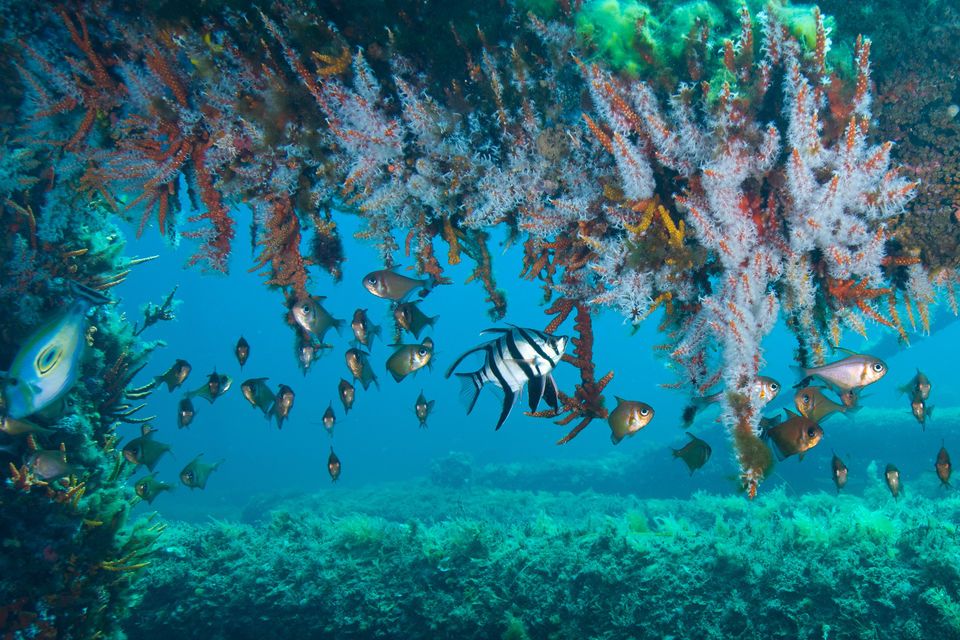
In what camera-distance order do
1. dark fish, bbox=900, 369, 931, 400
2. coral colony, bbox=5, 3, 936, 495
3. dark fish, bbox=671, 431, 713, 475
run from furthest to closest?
dark fish, bbox=671, 431, 713, 475 < dark fish, bbox=900, 369, 931, 400 < coral colony, bbox=5, 3, 936, 495

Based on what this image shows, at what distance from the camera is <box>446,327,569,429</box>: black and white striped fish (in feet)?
7.70

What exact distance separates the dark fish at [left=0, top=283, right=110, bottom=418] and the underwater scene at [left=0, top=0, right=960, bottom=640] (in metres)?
0.01

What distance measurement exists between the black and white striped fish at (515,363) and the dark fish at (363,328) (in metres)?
2.75

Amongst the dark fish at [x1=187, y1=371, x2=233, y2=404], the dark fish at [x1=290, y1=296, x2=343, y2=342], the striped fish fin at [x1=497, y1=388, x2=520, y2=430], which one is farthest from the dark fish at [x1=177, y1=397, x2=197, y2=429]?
the striped fish fin at [x1=497, y1=388, x2=520, y2=430]

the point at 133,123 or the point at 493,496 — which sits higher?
the point at 133,123

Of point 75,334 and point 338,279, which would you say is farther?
point 338,279

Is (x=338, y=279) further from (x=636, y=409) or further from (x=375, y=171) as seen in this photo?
(x=636, y=409)

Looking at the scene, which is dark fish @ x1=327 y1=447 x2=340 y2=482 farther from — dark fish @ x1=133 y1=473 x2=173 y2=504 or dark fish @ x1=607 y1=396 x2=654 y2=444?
dark fish @ x1=607 y1=396 x2=654 y2=444

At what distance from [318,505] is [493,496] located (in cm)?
742

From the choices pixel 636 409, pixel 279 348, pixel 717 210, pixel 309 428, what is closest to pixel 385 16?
pixel 717 210

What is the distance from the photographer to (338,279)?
5.05 metres

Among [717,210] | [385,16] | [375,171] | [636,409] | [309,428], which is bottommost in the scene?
[636,409]

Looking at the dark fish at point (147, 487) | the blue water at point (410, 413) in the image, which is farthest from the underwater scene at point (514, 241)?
the blue water at point (410, 413)

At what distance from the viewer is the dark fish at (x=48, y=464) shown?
4.77 metres
